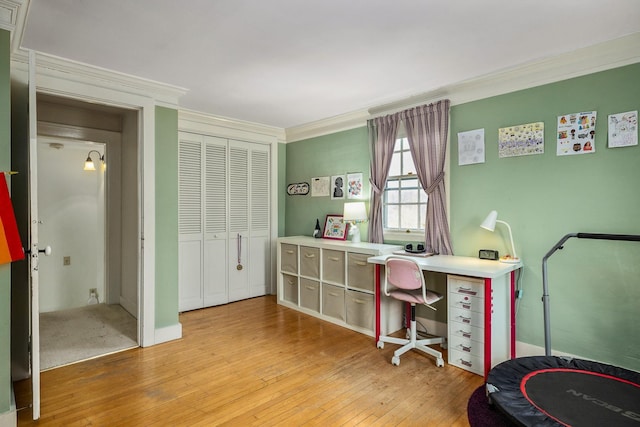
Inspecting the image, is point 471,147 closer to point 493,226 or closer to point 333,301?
point 493,226

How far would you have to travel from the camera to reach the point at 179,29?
2.30 m

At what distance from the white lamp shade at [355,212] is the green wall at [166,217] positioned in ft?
6.32

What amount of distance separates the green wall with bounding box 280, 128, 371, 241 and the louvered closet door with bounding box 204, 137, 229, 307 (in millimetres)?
1063

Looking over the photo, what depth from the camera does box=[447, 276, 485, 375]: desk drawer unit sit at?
109 inches

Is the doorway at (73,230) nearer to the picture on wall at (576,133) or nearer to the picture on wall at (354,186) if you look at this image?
the picture on wall at (354,186)

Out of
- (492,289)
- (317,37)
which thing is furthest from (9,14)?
(492,289)

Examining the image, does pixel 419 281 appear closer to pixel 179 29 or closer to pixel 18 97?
pixel 179 29

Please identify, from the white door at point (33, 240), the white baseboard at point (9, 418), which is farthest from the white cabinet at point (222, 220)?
the white baseboard at point (9, 418)

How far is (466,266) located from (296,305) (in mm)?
2386

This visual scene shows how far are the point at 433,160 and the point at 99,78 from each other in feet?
10.6

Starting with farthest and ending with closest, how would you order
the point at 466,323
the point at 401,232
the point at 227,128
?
the point at 227,128
the point at 401,232
the point at 466,323

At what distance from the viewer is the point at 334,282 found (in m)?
3.99

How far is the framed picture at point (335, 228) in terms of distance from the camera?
14.8ft

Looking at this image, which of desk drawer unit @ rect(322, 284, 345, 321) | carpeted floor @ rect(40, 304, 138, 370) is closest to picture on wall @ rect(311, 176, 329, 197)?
desk drawer unit @ rect(322, 284, 345, 321)
